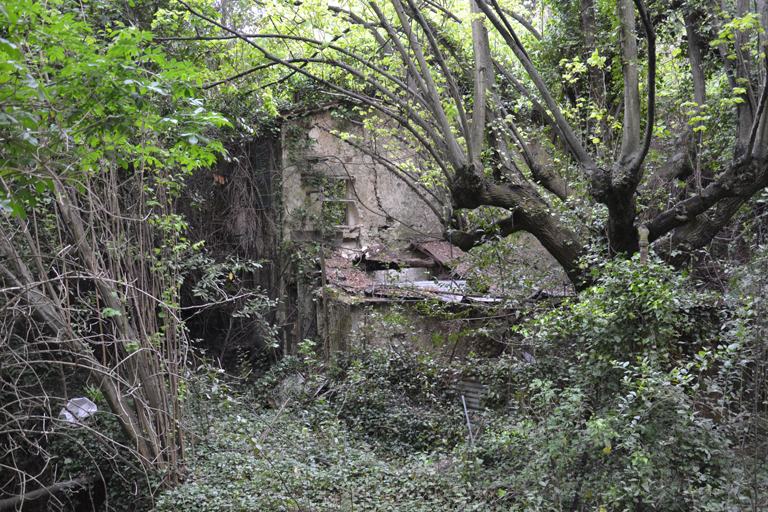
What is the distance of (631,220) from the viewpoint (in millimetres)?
5246

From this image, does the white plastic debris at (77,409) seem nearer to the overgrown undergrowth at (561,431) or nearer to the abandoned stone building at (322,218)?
the overgrown undergrowth at (561,431)

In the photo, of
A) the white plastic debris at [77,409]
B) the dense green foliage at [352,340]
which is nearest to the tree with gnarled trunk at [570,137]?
the dense green foliage at [352,340]

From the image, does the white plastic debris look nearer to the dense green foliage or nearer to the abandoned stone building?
the dense green foliage

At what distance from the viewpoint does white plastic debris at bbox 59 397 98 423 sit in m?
4.68

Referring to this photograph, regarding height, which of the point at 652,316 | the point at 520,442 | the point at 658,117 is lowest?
the point at 520,442

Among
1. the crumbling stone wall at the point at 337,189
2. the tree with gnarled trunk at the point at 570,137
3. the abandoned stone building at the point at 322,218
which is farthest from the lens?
the crumbling stone wall at the point at 337,189

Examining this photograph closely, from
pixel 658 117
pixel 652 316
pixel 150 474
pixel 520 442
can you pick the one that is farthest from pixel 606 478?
pixel 658 117

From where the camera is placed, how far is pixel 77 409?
193 inches

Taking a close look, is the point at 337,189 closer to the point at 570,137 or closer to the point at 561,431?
the point at 570,137

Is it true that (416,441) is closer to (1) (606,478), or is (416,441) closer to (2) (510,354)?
(2) (510,354)

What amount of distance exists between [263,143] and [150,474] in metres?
7.61

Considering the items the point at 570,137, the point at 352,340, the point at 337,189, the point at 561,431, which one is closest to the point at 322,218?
the point at 337,189

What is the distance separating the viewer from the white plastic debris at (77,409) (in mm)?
4684

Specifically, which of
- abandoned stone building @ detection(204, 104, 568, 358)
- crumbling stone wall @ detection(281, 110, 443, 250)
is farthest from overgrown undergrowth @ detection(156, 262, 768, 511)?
crumbling stone wall @ detection(281, 110, 443, 250)
